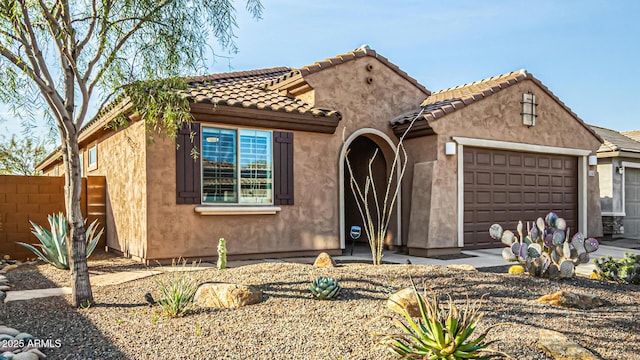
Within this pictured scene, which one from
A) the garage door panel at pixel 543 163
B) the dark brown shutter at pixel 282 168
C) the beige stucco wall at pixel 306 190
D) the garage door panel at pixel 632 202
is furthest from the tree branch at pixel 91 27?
the garage door panel at pixel 632 202

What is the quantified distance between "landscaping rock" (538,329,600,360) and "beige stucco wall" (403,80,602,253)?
19.5ft

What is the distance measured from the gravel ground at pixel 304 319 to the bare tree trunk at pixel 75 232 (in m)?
0.20

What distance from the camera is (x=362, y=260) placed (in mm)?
9227

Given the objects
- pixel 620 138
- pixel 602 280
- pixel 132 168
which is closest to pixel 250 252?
pixel 132 168

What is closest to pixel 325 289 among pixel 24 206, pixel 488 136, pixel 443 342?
pixel 443 342

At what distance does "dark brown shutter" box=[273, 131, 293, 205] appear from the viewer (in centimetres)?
956

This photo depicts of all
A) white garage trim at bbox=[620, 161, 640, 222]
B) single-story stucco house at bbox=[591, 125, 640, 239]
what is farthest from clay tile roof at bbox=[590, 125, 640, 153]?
white garage trim at bbox=[620, 161, 640, 222]

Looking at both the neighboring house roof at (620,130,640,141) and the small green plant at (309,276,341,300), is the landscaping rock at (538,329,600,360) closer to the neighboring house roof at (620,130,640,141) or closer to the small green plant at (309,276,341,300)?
the small green plant at (309,276,341,300)

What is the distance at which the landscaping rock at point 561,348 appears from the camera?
3.89m

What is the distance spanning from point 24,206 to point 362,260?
7.26 m

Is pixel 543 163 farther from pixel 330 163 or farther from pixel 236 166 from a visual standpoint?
pixel 236 166

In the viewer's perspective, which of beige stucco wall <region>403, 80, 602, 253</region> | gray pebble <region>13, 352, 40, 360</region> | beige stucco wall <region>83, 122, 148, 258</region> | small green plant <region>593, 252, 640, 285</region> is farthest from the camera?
beige stucco wall <region>403, 80, 602, 253</region>

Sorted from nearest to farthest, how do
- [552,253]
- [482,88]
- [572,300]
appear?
[572,300]
[552,253]
[482,88]

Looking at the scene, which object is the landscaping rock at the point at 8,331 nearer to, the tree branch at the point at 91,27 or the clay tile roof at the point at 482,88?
the tree branch at the point at 91,27
